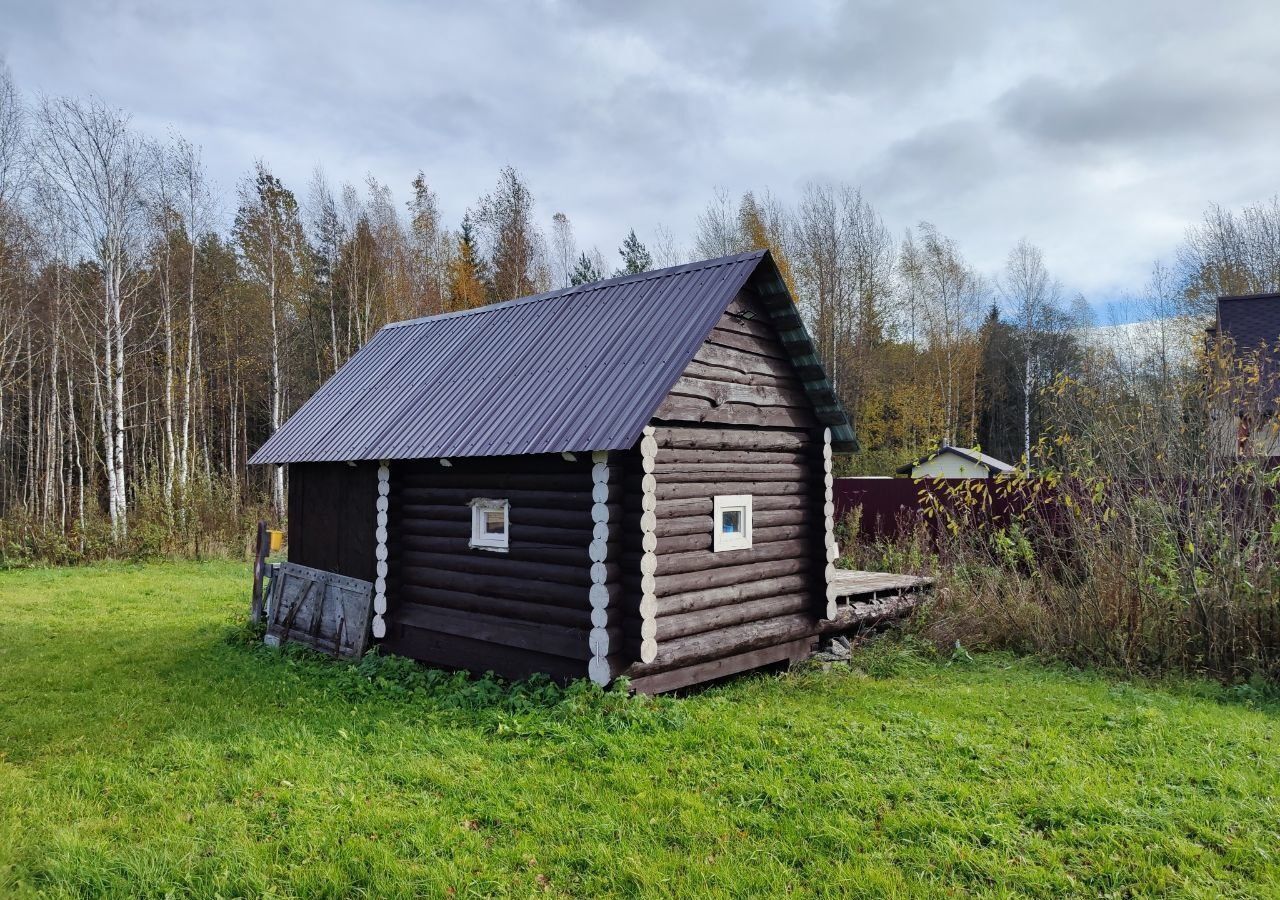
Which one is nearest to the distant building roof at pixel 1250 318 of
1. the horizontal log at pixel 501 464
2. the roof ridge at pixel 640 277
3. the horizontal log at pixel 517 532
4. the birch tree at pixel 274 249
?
the roof ridge at pixel 640 277

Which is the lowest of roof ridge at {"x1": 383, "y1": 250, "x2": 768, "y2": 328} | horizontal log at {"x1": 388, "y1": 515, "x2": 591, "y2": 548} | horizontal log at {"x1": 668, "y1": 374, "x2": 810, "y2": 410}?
horizontal log at {"x1": 388, "y1": 515, "x2": 591, "y2": 548}

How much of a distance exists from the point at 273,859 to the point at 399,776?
130cm

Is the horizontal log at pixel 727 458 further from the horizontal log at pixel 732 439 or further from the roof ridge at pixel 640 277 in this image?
the roof ridge at pixel 640 277

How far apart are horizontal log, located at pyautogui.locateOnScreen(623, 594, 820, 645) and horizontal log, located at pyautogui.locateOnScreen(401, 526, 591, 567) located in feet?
2.91

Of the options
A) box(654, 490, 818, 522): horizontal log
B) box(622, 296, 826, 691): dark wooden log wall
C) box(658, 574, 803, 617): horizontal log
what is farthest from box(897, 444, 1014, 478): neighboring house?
box(658, 574, 803, 617): horizontal log

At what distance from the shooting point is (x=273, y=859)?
16.1 feet

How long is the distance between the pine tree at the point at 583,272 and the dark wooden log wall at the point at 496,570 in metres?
25.4

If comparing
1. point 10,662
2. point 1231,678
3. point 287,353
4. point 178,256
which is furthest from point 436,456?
point 287,353

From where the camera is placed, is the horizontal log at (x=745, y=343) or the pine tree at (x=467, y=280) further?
the pine tree at (x=467, y=280)

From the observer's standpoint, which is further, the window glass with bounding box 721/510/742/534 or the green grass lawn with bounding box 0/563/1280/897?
the window glass with bounding box 721/510/742/534

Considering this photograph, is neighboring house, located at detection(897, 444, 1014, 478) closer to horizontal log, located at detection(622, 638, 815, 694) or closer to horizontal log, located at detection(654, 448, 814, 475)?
horizontal log, located at detection(654, 448, 814, 475)

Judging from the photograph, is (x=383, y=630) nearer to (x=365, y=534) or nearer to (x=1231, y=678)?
(x=365, y=534)

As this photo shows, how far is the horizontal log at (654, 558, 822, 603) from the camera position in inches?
324

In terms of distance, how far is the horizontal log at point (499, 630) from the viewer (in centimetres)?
803
